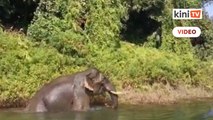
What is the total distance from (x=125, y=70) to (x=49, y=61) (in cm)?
317

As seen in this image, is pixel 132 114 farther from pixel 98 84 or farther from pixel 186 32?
pixel 186 32

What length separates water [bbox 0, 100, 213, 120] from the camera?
49.9 feet

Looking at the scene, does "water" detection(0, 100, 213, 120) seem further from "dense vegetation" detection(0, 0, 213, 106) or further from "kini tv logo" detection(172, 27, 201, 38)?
"kini tv logo" detection(172, 27, 201, 38)

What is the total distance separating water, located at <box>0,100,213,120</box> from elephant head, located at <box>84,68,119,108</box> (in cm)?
51

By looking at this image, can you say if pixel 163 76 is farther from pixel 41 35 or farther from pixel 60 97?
pixel 60 97

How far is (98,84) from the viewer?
1675cm

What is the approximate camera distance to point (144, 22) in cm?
2916

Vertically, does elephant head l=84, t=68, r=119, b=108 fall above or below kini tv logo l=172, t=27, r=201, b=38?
below

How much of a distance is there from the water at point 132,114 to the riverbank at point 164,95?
87cm

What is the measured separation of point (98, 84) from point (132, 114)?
134 centimetres

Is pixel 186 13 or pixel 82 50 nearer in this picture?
pixel 186 13

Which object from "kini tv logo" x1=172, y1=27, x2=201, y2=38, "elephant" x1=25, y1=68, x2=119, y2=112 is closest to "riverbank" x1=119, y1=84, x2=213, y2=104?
"elephant" x1=25, y1=68, x2=119, y2=112

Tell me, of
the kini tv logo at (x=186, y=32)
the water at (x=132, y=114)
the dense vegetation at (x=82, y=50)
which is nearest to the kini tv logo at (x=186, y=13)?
the kini tv logo at (x=186, y=32)

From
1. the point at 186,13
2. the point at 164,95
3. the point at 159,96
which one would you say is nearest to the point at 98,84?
the point at 186,13
